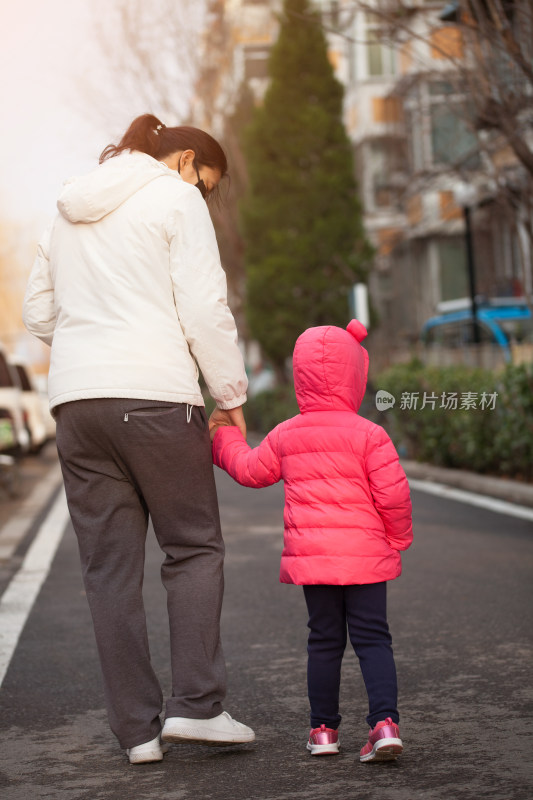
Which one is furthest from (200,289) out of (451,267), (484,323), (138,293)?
(451,267)

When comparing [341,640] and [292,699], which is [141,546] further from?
[292,699]

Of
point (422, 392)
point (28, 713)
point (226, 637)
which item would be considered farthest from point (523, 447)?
point (28, 713)

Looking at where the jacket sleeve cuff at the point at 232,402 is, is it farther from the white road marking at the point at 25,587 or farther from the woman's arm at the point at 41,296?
the white road marking at the point at 25,587

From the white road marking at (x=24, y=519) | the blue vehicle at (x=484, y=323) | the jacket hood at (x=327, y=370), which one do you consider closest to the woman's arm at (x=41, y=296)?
the jacket hood at (x=327, y=370)

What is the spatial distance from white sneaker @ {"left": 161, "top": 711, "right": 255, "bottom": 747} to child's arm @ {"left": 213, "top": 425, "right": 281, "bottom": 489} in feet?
2.35

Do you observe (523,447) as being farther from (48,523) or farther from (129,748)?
(129,748)

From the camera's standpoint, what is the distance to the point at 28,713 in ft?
15.4

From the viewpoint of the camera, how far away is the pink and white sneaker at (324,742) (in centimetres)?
392

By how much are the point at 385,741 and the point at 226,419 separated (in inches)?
43.4

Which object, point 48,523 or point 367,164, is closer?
point 48,523

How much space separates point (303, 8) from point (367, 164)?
41.4ft

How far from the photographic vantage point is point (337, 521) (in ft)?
12.6

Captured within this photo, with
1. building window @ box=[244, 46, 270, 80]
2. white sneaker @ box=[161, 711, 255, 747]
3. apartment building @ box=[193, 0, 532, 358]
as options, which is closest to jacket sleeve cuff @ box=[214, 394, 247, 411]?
white sneaker @ box=[161, 711, 255, 747]

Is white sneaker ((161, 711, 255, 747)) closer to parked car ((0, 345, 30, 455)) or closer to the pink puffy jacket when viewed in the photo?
the pink puffy jacket
